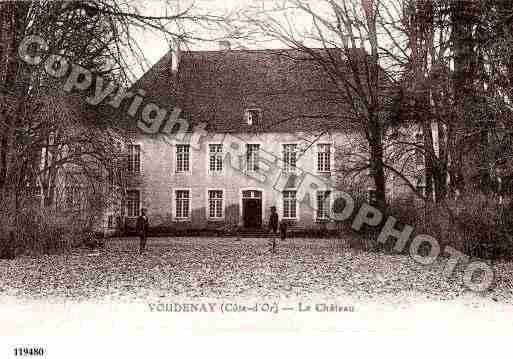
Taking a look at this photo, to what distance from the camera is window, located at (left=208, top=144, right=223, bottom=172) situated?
28.8 meters

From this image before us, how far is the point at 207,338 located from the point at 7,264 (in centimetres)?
664

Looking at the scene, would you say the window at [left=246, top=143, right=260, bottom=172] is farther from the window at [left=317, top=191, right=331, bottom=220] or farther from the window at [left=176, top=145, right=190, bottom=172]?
the window at [left=317, top=191, right=331, bottom=220]

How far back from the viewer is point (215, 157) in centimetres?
2884

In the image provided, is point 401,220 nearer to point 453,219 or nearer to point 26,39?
point 453,219

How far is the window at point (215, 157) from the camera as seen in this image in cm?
2881

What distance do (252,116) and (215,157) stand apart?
275 cm

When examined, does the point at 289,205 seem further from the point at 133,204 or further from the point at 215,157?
the point at 133,204

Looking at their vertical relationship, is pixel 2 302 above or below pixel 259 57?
below

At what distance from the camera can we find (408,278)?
10.1 metres

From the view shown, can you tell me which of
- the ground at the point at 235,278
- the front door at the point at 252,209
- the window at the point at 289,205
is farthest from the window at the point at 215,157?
the ground at the point at 235,278

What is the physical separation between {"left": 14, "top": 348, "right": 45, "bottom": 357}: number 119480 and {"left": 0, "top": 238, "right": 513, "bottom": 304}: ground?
60.7 inches

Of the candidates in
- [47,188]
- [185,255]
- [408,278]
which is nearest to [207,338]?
[408,278]

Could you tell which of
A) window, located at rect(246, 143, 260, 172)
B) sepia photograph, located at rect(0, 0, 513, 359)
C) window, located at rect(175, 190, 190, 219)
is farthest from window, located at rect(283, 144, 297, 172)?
sepia photograph, located at rect(0, 0, 513, 359)

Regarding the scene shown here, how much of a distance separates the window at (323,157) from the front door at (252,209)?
10.8 ft
